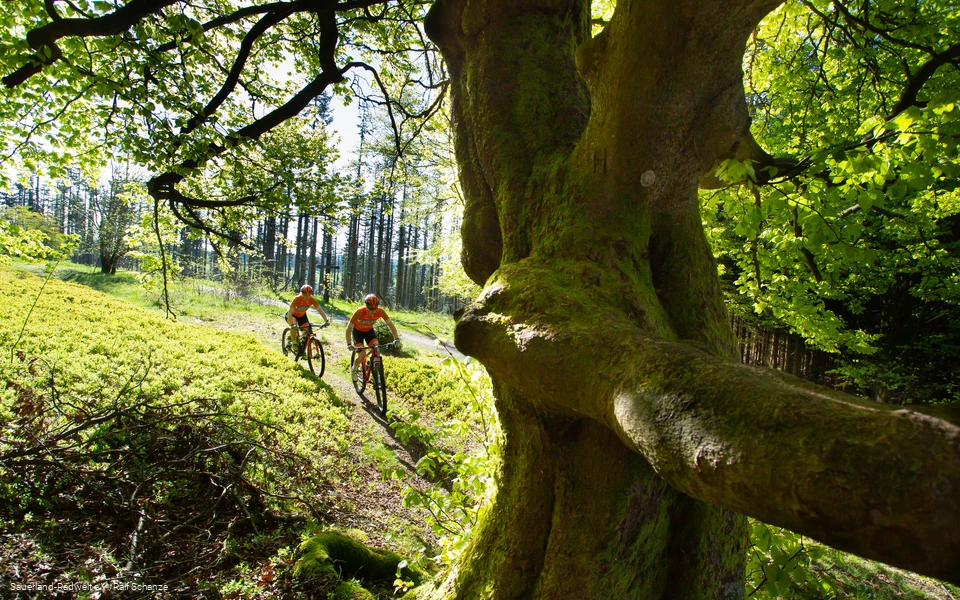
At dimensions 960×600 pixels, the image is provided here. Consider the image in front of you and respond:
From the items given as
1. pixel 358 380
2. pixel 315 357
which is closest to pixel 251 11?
pixel 358 380

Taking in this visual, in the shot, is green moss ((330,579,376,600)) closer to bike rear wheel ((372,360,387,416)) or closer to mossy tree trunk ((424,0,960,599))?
mossy tree trunk ((424,0,960,599))

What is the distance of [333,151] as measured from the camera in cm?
985

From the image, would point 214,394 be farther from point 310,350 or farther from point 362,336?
point 310,350

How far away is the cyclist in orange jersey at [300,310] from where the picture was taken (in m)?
10.1

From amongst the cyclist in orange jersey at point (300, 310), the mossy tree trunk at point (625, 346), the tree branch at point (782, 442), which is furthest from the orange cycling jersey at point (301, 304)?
the tree branch at point (782, 442)

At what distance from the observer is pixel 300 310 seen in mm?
10406

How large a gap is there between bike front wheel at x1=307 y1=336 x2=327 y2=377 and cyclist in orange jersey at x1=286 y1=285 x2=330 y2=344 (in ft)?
1.39

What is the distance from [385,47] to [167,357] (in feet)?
22.3

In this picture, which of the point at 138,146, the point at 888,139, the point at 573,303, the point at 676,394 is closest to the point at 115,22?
the point at 138,146

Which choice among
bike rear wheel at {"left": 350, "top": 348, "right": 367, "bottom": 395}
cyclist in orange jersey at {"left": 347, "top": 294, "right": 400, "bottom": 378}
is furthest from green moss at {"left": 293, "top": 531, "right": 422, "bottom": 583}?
bike rear wheel at {"left": 350, "top": 348, "right": 367, "bottom": 395}

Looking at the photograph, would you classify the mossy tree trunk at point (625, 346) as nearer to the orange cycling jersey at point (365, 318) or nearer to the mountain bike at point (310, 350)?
the orange cycling jersey at point (365, 318)

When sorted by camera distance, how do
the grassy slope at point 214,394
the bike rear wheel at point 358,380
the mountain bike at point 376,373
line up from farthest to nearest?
the bike rear wheel at point 358,380 < the mountain bike at point 376,373 < the grassy slope at point 214,394

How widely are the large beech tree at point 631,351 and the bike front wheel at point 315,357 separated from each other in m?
7.32

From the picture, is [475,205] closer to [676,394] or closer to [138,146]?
[676,394]
